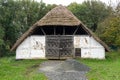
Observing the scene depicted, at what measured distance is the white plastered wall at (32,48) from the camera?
38.7 meters

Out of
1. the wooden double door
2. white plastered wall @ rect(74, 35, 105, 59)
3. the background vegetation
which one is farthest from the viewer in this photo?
the background vegetation

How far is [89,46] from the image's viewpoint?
38.5 meters

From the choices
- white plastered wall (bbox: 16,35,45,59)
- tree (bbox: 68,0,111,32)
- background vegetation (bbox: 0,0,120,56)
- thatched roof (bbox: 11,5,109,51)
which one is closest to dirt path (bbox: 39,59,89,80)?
thatched roof (bbox: 11,5,109,51)

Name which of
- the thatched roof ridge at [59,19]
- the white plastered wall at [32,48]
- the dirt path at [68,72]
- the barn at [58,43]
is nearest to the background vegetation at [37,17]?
the barn at [58,43]

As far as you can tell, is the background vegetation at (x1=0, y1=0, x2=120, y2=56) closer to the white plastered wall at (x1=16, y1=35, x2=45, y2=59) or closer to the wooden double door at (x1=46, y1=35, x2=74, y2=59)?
the wooden double door at (x1=46, y1=35, x2=74, y2=59)

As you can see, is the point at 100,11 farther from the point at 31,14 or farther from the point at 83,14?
the point at 31,14

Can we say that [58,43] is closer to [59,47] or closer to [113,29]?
[59,47]

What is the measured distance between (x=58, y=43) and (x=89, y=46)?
140 inches

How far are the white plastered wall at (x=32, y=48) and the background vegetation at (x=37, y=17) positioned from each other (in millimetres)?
8931

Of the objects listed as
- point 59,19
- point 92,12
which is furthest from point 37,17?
point 59,19

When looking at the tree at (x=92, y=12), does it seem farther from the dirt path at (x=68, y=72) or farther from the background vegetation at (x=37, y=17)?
the dirt path at (x=68, y=72)

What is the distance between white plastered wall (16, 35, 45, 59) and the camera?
3869 cm

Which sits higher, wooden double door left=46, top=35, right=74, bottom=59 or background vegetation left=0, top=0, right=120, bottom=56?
background vegetation left=0, top=0, right=120, bottom=56

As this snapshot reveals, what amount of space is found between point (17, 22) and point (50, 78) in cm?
3403
